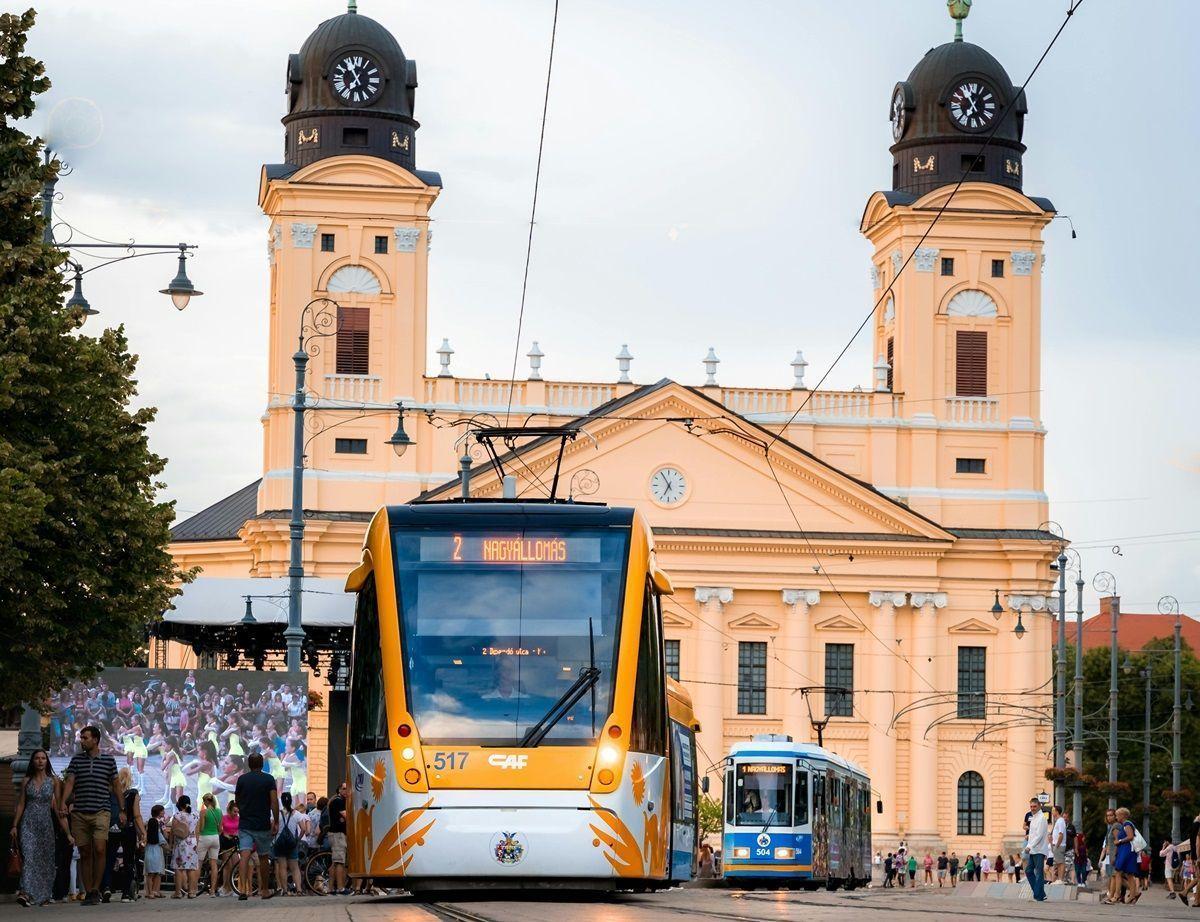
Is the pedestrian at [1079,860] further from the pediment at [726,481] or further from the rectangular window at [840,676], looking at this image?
the rectangular window at [840,676]

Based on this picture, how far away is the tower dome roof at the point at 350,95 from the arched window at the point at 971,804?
25882 millimetres

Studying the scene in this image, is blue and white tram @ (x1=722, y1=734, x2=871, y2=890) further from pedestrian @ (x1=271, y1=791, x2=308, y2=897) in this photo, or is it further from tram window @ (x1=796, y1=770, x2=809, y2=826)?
pedestrian @ (x1=271, y1=791, x2=308, y2=897)

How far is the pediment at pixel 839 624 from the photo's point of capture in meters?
78.0

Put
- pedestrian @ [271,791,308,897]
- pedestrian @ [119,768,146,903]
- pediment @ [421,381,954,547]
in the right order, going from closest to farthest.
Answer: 1. pedestrian @ [119,768,146,903]
2. pedestrian @ [271,791,308,897]
3. pediment @ [421,381,954,547]

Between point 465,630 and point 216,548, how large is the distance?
6163cm

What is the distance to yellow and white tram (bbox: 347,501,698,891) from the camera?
61.0 feet

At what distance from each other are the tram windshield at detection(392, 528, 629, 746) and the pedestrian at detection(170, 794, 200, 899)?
11.9 metres

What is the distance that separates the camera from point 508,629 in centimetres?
1939

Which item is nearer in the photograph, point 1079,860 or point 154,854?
point 154,854

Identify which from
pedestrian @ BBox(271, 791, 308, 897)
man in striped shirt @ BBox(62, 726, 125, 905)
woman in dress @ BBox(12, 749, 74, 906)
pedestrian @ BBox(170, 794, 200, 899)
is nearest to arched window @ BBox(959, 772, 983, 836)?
pedestrian @ BBox(170, 794, 200, 899)

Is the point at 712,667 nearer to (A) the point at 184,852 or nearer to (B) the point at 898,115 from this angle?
(B) the point at 898,115

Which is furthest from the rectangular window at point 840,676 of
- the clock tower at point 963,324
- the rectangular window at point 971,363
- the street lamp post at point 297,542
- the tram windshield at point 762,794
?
the street lamp post at point 297,542

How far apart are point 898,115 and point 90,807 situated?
188 ft

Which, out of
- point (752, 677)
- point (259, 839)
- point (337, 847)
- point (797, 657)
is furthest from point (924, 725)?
point (259, 839)
